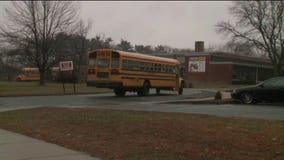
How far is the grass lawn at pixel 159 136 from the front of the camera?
7857 millimetres

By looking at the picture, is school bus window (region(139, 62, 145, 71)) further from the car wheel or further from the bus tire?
the car wheel

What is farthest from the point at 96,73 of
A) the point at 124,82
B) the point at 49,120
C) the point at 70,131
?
the point at 70,131

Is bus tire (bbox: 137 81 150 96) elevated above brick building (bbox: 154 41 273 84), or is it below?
below

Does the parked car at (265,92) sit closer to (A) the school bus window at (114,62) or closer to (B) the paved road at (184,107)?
(B) the paved road at (184,107)

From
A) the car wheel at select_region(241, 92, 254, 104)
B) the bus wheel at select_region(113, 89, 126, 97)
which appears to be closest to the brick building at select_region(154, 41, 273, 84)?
Result: the bus wheel at select_region(113, 89, 126, 97)

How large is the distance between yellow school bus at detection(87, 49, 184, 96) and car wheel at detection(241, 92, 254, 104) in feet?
27.0

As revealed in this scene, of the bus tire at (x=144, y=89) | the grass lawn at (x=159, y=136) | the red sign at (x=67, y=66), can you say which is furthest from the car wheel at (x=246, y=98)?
the red sign at (x=67, y=66)

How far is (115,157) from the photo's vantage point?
25.6 feet

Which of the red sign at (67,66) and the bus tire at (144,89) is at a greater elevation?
the red sign at (67,66)

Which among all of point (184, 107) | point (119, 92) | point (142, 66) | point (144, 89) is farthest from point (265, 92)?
point (119, 92)

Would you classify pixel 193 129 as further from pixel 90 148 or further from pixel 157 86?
Answer: pixel 157 86

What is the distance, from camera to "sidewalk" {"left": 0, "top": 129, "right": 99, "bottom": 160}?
26.5 feet

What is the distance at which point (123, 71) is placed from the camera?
2697 centimetres

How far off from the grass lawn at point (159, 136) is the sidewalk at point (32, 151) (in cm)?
29
